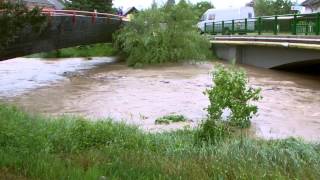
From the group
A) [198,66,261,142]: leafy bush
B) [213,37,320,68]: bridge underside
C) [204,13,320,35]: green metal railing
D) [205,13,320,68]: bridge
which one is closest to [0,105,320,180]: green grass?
[198,66,261,142]: leafy bush

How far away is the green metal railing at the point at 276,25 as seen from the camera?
25.4 meters

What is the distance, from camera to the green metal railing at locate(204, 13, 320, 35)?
83.4ft

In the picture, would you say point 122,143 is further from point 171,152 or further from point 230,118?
point 230,118

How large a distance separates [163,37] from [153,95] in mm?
14363

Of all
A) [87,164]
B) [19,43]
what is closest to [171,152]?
[87,164]

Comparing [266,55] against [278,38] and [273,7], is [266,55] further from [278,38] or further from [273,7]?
[273,7]

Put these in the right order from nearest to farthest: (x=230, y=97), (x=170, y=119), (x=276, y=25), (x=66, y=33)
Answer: (x=230, y=97)
(x=170, y=119)
(x=66, y=33)
(x=276, y=25)

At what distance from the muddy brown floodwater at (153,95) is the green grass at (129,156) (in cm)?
354

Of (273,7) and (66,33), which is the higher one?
(273,7)

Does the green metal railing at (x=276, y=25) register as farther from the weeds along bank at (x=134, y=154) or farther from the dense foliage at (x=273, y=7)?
the dense foliage at (x=273, y=7)

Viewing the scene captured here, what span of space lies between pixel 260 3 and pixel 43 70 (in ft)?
194

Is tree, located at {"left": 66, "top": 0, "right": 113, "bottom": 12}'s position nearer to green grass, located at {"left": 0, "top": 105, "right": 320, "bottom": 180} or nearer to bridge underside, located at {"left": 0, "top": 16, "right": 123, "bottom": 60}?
bridge underside, located at {"left": 0, "top": 16, "right": 123, "bottom": 60}

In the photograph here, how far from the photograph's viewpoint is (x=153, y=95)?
2025cm

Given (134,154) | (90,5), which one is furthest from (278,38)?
(90,5)
